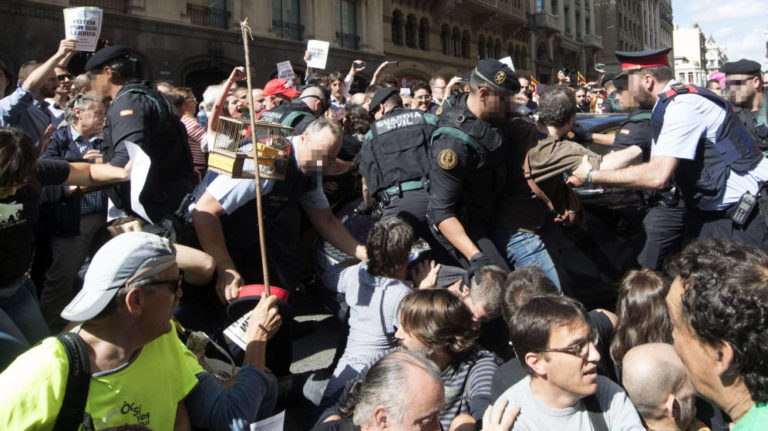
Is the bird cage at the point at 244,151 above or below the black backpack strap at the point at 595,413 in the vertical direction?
above

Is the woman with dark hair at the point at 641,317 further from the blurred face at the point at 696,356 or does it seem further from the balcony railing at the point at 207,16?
the balcony railing at the point at 207,16

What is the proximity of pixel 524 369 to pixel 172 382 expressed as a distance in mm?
1381

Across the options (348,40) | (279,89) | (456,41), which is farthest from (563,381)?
(456,41)

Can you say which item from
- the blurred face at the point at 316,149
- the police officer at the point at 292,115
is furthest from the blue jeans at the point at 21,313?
the police officer at the point at 292,115

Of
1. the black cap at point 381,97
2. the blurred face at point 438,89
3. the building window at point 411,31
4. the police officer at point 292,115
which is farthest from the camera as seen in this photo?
the building window at point 411,31

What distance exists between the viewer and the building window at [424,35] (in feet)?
93.2

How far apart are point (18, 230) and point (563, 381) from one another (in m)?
2.43

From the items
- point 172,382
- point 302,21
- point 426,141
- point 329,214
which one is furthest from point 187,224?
point 302,21

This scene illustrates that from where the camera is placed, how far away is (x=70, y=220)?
13.1ft

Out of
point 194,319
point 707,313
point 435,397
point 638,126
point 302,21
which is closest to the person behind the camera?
point 707,313

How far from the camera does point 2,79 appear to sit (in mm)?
4430

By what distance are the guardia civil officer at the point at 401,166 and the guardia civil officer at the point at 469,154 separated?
0.44m

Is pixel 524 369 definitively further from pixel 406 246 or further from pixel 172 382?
pixel 172 382

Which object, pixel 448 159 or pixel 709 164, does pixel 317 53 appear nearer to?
pixel 448 159
